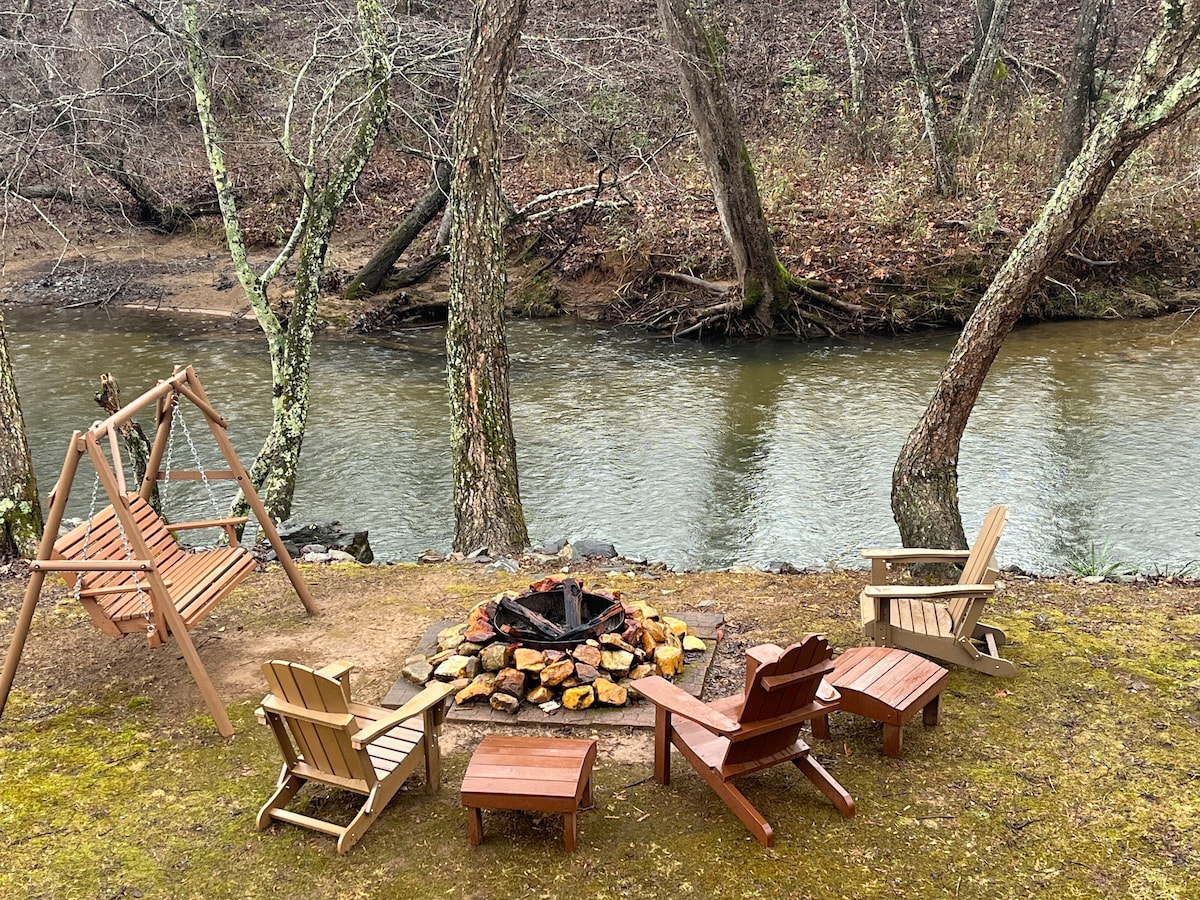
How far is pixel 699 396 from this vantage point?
45.7 ft

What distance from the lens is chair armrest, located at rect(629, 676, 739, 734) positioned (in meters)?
3.90

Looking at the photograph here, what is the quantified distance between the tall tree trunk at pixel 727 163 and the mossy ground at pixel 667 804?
9.22 metres

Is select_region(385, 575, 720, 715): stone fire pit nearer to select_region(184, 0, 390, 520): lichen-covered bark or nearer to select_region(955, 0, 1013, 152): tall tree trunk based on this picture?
select_region(184, 0, 390, 520): lichen-covered bark

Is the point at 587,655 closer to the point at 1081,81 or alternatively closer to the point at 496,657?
the point at 496,657

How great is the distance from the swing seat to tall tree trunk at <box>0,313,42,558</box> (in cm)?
239

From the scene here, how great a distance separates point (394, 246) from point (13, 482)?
35.3ft

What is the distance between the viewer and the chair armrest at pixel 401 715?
3.88 metres

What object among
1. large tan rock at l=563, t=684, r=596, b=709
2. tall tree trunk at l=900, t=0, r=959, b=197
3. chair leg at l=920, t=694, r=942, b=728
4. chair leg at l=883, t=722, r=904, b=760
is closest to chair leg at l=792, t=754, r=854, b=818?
chair leg at l=883, t=722, r=904, b=760

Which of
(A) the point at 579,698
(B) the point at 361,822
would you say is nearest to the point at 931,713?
(A) the point at 579,698

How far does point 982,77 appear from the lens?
1827 centimetres

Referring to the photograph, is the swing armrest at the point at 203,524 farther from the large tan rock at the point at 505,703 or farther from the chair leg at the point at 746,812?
the chair leg at the point at 746,812

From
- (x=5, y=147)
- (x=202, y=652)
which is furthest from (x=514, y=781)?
(x=5, y=147)

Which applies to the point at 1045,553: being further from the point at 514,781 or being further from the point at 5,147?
the point at 5,147

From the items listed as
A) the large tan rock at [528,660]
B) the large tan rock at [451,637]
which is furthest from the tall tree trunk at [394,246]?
the large tan rock at [528,660]
